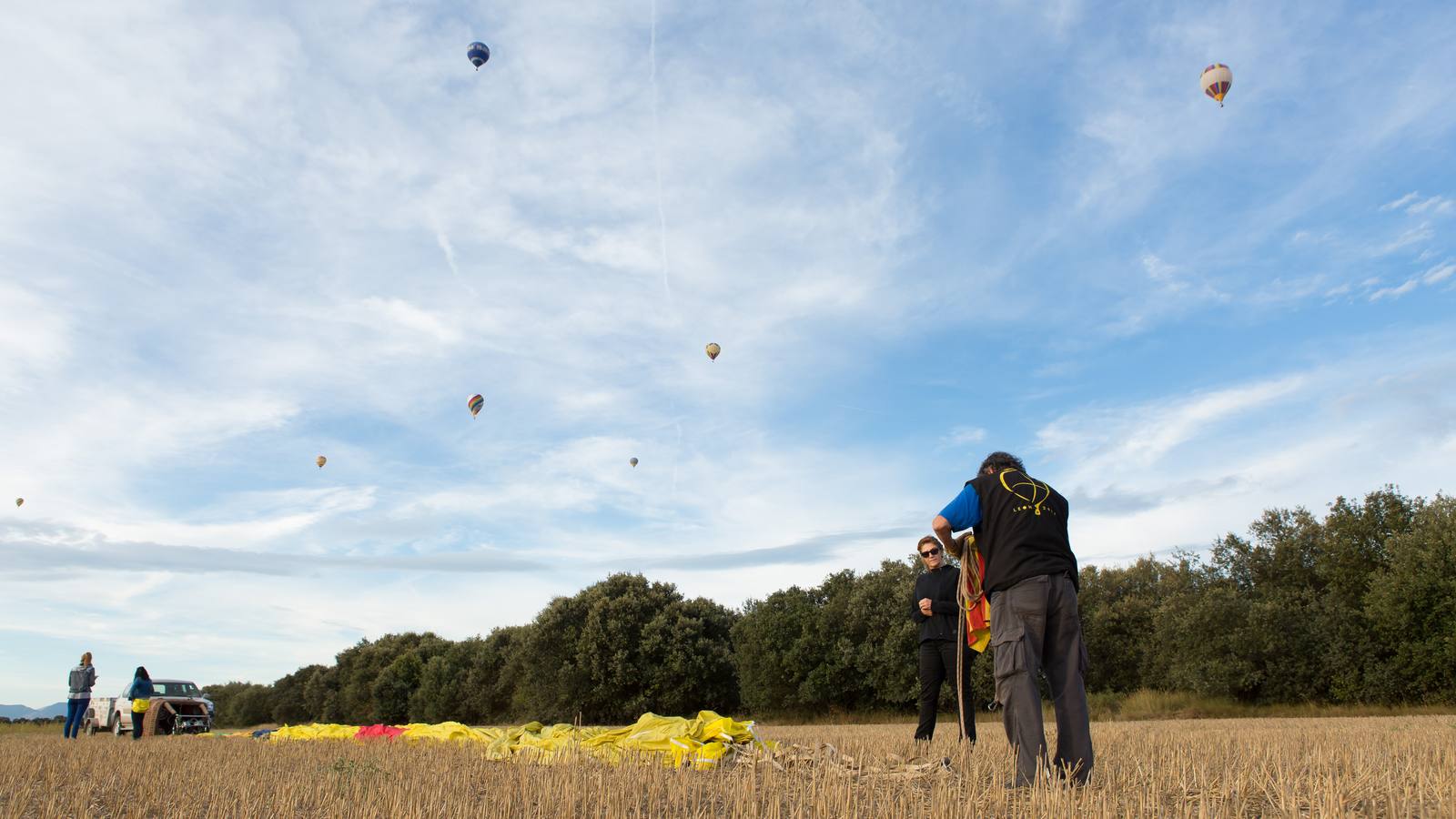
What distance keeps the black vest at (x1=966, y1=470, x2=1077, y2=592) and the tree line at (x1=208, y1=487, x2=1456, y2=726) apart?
87.1ft

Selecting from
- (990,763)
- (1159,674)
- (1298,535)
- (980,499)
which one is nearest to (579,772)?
(990,763)

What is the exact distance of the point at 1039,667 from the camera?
6.12 meters

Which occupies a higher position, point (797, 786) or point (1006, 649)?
point (1006, 649)

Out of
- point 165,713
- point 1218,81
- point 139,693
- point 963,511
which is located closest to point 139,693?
point 139,693

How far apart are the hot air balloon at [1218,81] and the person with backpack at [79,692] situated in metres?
33.9

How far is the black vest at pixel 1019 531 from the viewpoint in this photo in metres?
5.99

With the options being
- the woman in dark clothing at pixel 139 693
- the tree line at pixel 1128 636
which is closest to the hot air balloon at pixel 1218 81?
the tree line at pixel 1128 636

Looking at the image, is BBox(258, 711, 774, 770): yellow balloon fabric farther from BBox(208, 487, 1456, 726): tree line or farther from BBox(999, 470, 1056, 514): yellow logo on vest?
BBox(208, 487, 1456, 726): tree line

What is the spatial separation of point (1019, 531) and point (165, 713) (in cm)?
2544

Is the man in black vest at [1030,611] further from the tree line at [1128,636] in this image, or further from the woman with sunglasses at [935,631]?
the tree line at [1128,636]

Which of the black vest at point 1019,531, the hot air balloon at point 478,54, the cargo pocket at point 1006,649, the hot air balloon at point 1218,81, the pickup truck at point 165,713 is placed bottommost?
the pickup truck at point 165,713

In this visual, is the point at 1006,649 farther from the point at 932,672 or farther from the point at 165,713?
the point at 165,713

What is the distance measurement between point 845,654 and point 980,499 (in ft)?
99.5

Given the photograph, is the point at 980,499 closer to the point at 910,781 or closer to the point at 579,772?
the point at 910,781
